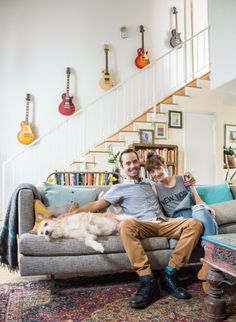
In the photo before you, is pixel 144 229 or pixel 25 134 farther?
pixel 25 134

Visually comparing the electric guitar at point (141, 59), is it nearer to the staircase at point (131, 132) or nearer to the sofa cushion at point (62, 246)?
the staircase at point (131, 132)

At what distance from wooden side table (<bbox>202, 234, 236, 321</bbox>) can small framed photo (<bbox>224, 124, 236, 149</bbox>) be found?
469cm

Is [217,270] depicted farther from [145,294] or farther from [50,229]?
[50,229]

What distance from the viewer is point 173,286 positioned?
1939 millimetres

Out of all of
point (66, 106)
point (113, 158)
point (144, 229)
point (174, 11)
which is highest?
point (174, 11)

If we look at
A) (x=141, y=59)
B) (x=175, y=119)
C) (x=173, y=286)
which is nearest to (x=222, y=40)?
(x=175, y=119)

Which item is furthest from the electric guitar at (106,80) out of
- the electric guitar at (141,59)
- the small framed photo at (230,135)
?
the small framed photo at (230,135)

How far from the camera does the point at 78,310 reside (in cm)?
177

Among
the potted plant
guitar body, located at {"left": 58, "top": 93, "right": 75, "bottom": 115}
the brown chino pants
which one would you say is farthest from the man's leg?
guitar body, located at {"left": 58, "top": 93, "right": 75, "bottom": 115}

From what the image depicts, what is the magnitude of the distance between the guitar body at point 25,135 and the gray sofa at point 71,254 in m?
3.49

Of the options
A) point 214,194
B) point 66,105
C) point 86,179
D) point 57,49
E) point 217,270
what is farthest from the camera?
point 57,49

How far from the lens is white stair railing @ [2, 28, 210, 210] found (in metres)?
5.47

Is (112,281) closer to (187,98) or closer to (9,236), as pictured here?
(9,236)

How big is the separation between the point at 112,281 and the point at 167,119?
12.5 feet
